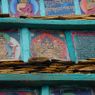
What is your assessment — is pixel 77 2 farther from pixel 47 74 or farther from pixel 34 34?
pixel 47 74

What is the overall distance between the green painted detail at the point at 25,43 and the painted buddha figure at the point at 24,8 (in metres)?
0.29

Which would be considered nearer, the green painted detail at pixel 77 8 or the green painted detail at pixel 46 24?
the green painted detail at pixel 46 24

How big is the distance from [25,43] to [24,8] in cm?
52

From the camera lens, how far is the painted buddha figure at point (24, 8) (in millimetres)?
5066

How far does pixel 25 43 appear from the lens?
4.72 metres

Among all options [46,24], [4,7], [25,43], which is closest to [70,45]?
[46,24]

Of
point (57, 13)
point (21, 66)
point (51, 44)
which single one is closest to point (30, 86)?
point (21, 66)

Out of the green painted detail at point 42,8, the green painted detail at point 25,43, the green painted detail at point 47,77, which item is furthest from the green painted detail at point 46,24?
the green painted detail at point 47,77

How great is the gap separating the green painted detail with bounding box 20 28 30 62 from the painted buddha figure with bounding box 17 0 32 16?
0.29m

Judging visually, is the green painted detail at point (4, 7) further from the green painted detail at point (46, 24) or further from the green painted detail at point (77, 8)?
the green painted detail at point (77, 8)

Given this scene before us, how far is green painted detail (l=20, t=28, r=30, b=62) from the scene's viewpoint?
4.64m

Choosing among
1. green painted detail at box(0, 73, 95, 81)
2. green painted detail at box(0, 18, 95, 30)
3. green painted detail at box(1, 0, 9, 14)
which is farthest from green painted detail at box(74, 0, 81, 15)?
green painted detail at box(0, 73, 95, 81)

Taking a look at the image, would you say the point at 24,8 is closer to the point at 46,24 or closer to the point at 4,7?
the point at 4,7

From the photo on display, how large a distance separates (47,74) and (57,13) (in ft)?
2.82
